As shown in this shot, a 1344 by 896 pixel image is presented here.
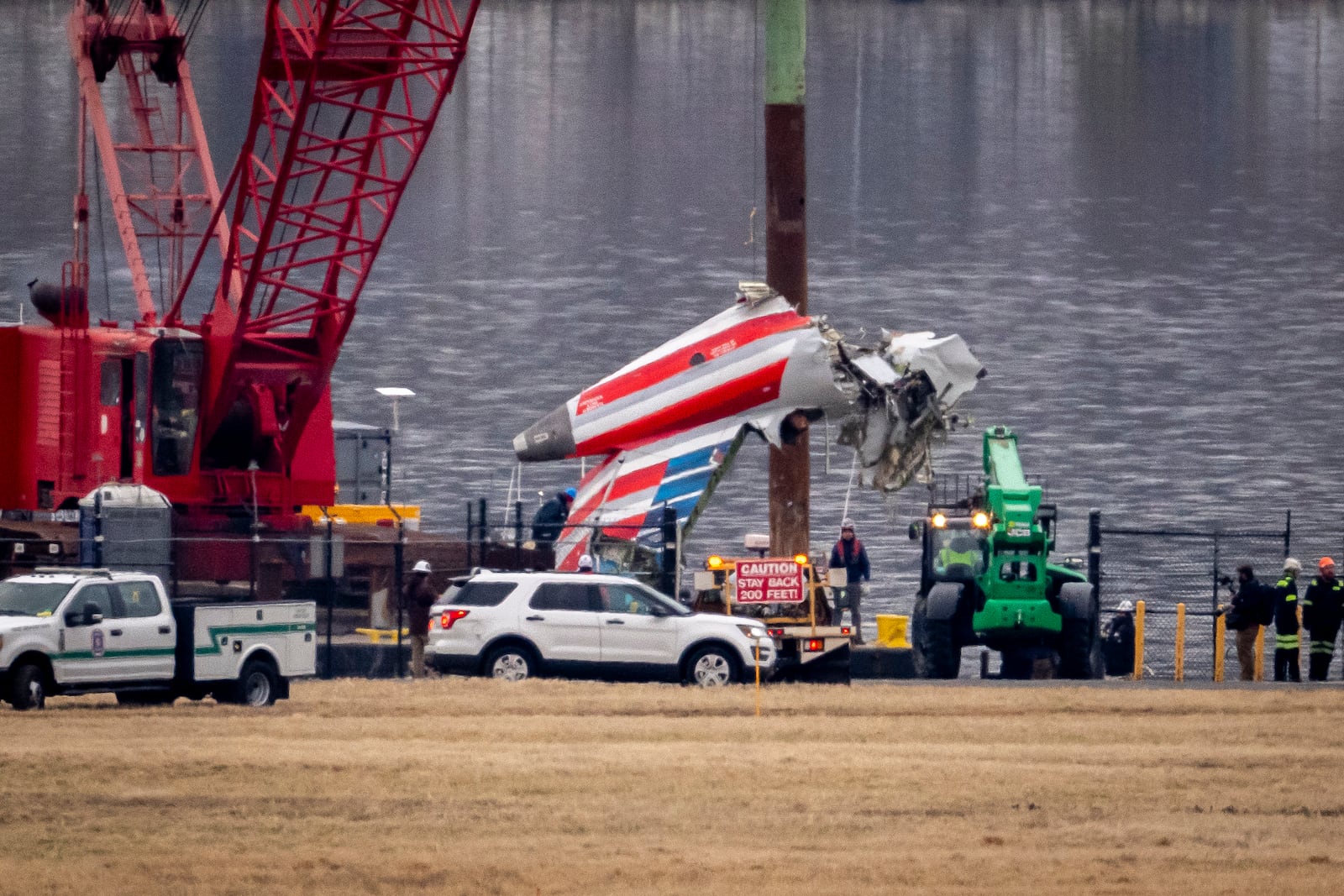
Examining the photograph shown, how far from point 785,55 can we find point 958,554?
10.8 metres

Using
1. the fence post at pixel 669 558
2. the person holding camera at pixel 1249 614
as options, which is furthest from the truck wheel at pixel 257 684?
the person holding camera at pixel 1249 614

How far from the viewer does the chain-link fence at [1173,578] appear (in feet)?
137

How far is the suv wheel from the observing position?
29.5 m

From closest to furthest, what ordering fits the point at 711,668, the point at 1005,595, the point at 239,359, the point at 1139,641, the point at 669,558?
the point at 711,668, the point at 1005,595, the point at 1139,641, the point at 669,558, the point at 239,359

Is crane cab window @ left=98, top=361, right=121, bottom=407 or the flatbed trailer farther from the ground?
crane cab window @ left=98, top=361, right=121, bottom=407

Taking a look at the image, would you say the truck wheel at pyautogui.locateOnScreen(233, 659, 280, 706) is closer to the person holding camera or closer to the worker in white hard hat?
the worker in white hard hat

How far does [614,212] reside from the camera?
11825cm

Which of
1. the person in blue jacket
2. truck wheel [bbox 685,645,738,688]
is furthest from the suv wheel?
the person in blue jacket

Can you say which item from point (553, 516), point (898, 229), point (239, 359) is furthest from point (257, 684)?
point (898, 229)

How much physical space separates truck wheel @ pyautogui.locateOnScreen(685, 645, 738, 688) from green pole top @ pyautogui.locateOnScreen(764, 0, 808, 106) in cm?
1256

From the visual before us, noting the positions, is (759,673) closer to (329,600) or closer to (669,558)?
(669,558)

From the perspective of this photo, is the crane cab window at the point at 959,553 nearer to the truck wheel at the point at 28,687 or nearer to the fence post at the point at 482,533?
the fence post at the point at 482,533

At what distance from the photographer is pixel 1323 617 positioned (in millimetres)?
32469

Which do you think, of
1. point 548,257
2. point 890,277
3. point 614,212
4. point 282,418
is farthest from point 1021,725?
point 614,212
